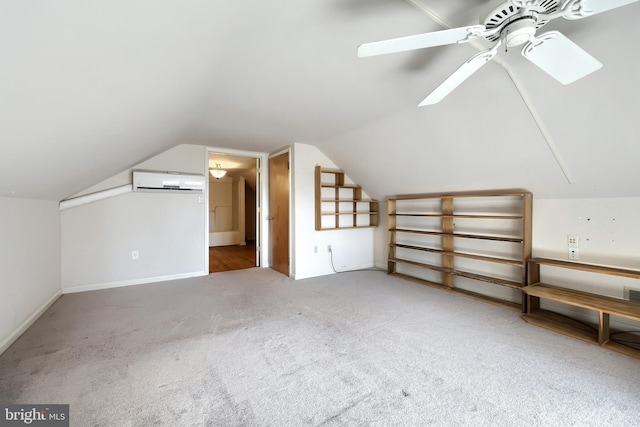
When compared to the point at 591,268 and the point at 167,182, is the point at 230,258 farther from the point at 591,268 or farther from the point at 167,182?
the point at 591,268

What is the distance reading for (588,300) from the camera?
2191 millimetres

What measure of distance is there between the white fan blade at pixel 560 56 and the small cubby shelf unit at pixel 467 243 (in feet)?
6.06

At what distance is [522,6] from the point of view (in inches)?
38.8

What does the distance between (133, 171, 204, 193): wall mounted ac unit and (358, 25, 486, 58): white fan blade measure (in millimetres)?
3514

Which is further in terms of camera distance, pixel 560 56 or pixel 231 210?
pixel 231 210

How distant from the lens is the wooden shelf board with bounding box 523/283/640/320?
1962mm

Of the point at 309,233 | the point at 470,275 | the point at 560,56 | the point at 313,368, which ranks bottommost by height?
the point at 313,368

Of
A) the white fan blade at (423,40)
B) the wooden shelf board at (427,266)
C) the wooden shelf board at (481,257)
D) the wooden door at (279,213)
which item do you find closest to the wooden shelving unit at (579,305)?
the wooden shelf board at (481,257)

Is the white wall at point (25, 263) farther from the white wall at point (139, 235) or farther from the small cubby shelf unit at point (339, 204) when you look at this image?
the small cubby shelf unit at point (339, 204)

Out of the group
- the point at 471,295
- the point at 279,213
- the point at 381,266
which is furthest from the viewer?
the point at 381,266

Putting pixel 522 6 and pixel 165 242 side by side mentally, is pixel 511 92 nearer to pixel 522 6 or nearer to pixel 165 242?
pixel 522 6

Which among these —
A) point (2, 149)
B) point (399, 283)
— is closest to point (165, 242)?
point (2, 149)

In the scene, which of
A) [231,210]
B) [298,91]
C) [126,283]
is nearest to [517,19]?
[298,91]

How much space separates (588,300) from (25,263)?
4.90 metres
